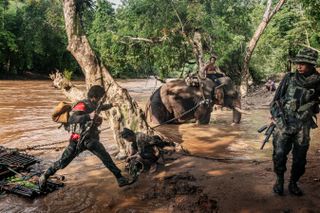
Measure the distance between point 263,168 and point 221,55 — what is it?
15.9 m

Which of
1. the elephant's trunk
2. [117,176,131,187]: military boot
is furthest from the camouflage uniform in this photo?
the elephant's trunk

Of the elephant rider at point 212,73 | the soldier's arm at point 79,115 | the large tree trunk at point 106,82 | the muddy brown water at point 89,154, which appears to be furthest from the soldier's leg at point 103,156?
the elephant rider at point 212,73

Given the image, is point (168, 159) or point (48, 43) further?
point (48, 43)

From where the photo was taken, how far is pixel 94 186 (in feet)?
21.9

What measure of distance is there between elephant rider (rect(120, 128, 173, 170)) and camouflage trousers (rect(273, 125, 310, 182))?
2665 mm

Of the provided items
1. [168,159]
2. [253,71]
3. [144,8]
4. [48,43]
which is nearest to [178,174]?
[168,159]

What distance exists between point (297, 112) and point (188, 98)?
7.39 m

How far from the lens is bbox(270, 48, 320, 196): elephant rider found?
5297 mm

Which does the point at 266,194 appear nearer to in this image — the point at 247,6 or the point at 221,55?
the point at 221,55

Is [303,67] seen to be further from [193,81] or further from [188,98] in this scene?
[188,98]

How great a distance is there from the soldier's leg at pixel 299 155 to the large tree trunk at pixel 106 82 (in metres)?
3.76

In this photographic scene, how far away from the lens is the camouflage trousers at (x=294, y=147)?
17.6 ft

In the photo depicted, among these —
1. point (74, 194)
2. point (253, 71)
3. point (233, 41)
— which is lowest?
point (74, 194)

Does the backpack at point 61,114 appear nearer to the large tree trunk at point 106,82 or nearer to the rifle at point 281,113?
the large tree trunk at point 106,82
